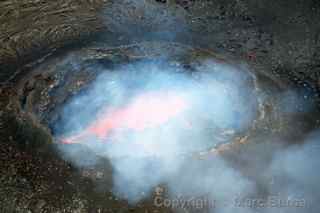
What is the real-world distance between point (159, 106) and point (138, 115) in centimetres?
56

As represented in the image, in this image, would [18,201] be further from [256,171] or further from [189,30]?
[189,30]

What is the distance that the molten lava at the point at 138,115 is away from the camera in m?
8.95

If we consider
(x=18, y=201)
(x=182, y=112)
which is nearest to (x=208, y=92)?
(x=182, y=112)

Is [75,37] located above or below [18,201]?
above

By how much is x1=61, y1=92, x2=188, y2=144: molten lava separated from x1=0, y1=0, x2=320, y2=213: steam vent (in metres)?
0.03

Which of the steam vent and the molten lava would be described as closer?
the steam vent

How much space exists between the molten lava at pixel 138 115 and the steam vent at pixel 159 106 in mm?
27

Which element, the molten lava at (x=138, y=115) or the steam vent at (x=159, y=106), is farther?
the molten lava at (x=138, y=115)

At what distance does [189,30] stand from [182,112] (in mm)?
2980

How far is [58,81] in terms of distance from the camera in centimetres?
997

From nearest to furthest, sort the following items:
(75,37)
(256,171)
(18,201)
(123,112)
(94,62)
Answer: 1. (18,201)
2. (256,171)
3. (123,112)
4. (94,62)
5. (75,37)

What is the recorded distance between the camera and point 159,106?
31.9 feet

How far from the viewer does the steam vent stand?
777cm

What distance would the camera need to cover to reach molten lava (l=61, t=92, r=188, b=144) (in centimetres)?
895
